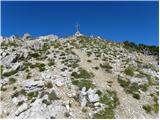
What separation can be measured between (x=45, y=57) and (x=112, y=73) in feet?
43.6

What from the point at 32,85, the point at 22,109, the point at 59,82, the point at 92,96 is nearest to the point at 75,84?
the point at 59,82

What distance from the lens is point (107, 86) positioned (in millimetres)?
36344

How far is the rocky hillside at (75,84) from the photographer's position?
30.1 m

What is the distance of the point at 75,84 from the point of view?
35.8m

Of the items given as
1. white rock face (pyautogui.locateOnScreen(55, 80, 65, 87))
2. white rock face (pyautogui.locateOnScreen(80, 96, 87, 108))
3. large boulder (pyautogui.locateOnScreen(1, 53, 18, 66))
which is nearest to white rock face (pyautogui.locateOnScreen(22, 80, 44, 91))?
white rock face (pyautogui.locateOnScreen(55, 80, 65, 87))

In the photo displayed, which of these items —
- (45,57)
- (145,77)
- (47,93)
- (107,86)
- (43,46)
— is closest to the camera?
(47,93)

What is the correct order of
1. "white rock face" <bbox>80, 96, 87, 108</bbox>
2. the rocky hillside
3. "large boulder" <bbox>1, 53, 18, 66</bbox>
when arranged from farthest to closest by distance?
"large boulder" <bbox>1, 53, 18, 66</bbox>, "white rock face" <bbox>80, 96, 87, 108</bbox>, the rocky hillside

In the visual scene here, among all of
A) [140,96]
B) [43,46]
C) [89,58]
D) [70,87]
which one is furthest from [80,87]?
[43,46]

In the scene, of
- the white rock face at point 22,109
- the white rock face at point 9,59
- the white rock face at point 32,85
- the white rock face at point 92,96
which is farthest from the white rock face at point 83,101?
the white rock face at point 9,59

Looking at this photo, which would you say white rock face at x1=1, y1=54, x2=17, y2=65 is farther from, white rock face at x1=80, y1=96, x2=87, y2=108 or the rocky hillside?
white rock face at x1=80, y1=96, x2=87, y2=108

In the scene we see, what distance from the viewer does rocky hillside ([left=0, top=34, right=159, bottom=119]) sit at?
98.7 feet

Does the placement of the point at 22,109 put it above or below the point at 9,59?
below

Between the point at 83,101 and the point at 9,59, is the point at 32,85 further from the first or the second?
the point at 9,59

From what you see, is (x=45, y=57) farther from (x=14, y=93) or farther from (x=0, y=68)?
(x=14, y=93)
